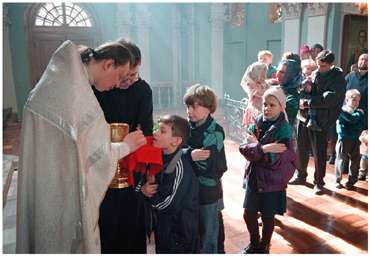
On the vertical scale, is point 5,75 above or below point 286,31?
below

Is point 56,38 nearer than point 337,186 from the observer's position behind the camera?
No

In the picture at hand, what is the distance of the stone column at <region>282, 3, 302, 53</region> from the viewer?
7.74 meters

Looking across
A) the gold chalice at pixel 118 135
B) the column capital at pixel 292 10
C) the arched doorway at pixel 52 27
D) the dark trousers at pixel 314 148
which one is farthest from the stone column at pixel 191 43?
the gold chalice at pixel 118 135

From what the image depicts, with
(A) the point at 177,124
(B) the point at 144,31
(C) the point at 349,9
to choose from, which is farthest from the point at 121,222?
(B) the point at 144,31

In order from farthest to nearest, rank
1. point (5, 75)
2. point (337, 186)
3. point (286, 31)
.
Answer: point (5, 75)
point (286, 31)
point (337, 186)

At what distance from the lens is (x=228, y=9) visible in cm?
1148

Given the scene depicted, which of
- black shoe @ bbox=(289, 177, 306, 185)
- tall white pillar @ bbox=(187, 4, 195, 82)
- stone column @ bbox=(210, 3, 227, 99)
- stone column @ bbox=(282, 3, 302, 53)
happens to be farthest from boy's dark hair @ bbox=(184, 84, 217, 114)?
tall white pillar @ bbox=(187, 4, 195, 82)

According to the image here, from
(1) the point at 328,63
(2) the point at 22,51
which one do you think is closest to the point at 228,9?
(2) the point at 22,51

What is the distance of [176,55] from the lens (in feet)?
39.8

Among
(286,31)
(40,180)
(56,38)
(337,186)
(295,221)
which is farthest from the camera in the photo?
(56,38)

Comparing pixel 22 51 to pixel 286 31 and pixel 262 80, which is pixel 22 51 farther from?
pixel 262 80

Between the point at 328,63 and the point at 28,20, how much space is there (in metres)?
8.83

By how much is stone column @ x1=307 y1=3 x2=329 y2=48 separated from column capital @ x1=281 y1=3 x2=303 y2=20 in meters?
0.34

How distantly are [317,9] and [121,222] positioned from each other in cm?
664
